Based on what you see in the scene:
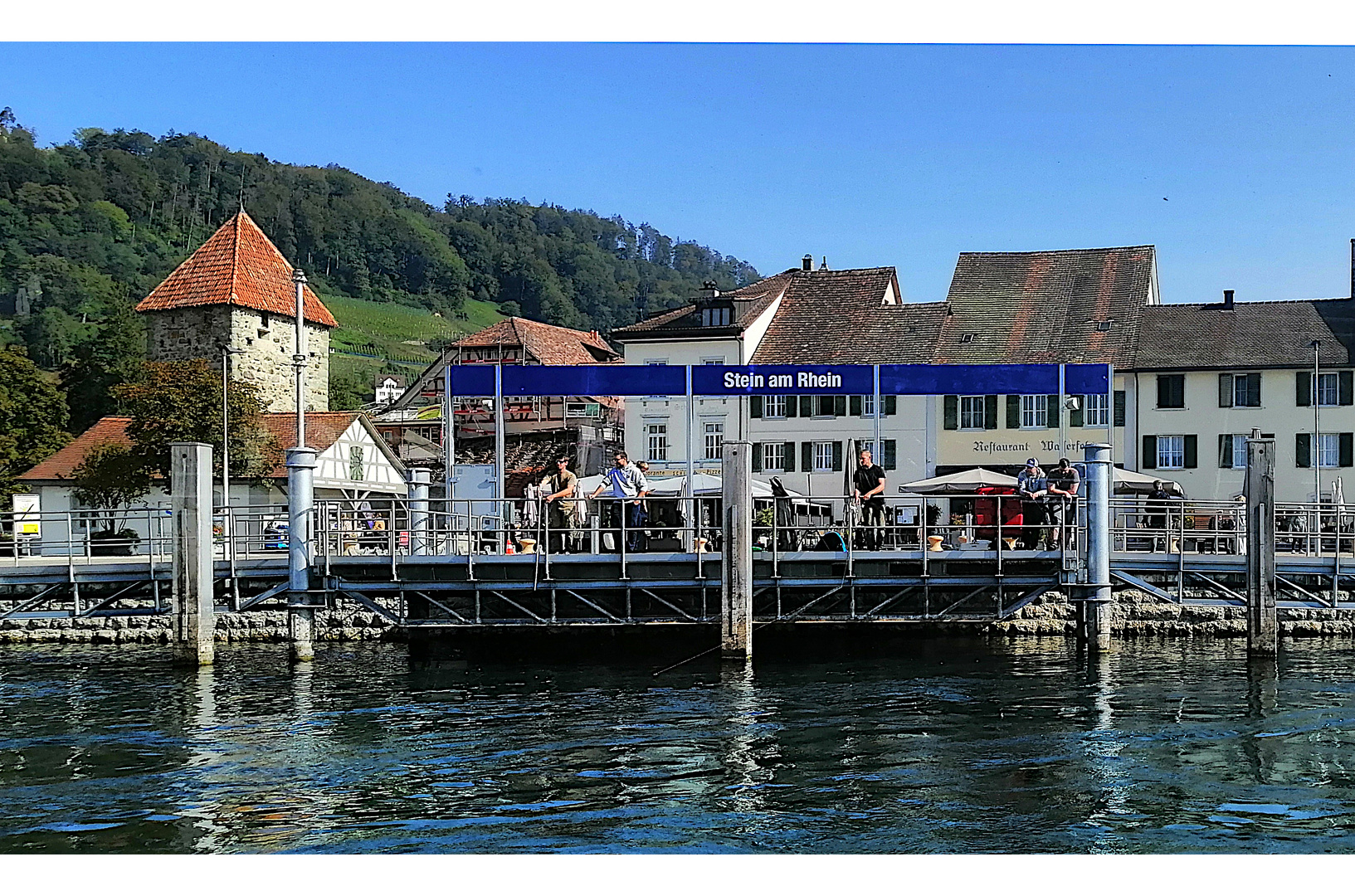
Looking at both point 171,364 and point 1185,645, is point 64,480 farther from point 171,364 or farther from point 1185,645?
point 1185,645

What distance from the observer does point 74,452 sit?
187 ft

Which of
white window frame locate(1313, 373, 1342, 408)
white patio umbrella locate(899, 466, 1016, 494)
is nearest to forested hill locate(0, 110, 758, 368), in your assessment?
white window frame locate(1313, 373, 1342, 408)

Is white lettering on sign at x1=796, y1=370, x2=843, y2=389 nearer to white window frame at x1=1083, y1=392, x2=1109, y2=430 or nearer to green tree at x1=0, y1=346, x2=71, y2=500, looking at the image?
white window frame at x1=1083, y1=392, x2=1109, y2=430

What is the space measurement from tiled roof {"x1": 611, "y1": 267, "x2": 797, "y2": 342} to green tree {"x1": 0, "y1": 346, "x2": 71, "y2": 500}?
73.2 ft

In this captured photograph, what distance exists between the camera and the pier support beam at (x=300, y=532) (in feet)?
74.4

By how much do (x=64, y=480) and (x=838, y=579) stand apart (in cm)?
4082

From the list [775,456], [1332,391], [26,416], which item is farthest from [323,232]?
[1332,391]

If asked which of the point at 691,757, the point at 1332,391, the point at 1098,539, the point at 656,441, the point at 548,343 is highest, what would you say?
the point at 548,343

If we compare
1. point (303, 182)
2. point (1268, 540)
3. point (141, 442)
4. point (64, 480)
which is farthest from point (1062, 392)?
point (303, 182)

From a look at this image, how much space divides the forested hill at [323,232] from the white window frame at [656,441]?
281ft

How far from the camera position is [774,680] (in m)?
22.3

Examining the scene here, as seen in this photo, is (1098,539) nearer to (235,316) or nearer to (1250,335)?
(1250,335)

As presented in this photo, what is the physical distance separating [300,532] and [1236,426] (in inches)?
1475

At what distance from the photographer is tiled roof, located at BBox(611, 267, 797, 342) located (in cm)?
5778
